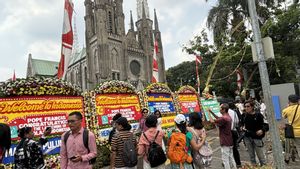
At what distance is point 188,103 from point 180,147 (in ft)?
31.6

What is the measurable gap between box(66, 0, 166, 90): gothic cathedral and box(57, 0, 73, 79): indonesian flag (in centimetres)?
3275

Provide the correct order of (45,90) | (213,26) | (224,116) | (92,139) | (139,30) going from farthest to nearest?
1. (139,30)
2. (213,26)
3. (45,90)
4. (224,116)
5. (92,139)

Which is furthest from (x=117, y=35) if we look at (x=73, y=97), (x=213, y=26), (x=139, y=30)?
Result: (x=73, y=97)

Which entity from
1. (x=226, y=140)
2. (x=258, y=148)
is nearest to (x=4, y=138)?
(x=226, y=140)

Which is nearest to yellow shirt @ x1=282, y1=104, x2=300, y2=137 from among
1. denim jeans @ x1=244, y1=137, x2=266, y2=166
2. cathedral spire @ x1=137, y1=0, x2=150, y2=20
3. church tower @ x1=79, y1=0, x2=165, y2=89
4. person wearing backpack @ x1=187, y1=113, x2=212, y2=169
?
denim jeans @ x1=244, y1=137, x2=266, y2=166

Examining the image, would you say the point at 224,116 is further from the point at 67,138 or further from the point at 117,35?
the point at 117,35

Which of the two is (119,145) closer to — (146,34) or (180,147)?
(180,147)

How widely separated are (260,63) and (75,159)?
3724 millimetres

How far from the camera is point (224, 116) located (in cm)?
537

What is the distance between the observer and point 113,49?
4506 centimetres

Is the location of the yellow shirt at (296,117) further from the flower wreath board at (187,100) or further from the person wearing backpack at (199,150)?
the flower wreath board at (187,100)

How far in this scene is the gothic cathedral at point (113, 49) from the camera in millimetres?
42906

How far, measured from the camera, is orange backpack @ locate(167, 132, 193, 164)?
3.91 m

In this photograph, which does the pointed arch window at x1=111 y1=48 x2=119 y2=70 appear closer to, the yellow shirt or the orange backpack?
the yellow shirt
